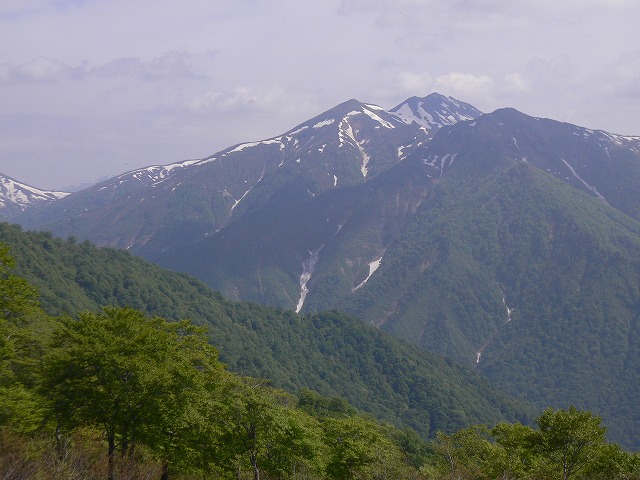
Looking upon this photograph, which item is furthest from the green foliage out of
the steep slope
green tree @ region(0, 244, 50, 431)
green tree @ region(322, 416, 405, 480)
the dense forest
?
the steep slope

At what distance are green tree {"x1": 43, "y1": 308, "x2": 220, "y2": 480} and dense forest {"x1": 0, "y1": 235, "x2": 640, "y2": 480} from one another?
0.20 ft

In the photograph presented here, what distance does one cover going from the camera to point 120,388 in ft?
106

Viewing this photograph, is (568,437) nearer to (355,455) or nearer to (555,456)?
(555,456)

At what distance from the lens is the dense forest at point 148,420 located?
31.8m

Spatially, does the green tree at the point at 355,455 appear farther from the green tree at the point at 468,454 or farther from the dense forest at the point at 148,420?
the green tree at the point at 468,454

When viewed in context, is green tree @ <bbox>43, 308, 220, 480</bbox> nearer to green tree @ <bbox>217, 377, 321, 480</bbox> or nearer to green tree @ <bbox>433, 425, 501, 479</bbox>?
green tree @ <bbox>217, 377, 321, 480</bbox>

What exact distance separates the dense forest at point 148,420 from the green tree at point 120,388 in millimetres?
62

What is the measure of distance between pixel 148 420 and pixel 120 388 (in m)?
2.80

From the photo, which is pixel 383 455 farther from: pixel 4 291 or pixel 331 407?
pixel 331 407

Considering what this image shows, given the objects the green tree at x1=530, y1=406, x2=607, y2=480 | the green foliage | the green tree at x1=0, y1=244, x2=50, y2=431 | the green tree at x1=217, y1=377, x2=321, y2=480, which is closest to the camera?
the green tree at x1=0, y1=244, x2=50, y2=431

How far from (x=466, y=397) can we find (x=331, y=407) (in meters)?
104

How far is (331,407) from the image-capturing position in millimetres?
109125

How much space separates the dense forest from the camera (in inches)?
1251

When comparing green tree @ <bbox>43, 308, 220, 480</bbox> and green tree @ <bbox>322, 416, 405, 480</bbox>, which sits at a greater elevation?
green tree @ <bbox>43, 308, 220, 480</bbox>
